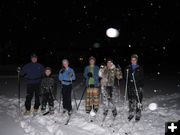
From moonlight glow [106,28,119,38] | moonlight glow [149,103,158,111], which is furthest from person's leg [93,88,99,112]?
moonlight glow [106,28,119,38]

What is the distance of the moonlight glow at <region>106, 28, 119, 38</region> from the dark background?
0.54m

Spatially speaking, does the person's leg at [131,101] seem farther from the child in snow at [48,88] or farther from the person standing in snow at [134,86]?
the child in snow at [48,88]

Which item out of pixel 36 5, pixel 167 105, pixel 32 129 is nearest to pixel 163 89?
pixel 167 105

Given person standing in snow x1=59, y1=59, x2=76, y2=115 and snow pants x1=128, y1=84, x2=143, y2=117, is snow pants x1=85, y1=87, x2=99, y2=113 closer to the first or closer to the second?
person standing in snow x1=59, y1=59, x2=76, y2=115

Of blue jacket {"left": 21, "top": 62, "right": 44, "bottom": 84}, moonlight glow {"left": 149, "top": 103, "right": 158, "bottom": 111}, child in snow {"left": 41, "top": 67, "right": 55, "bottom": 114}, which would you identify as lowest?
moonlight glow {"left": 149, "top": 103, "right": 158, "bottom": 111}

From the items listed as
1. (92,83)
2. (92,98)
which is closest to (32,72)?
(92,83)

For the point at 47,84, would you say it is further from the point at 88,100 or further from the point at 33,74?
the point at 88,100

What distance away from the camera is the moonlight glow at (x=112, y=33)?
4238 cm

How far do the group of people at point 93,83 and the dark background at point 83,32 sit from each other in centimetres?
2468

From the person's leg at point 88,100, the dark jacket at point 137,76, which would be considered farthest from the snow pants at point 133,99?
the person's leg at point 88,100

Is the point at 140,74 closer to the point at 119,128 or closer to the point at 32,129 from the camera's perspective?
the point at 119,128

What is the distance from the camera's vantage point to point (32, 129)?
8758mm

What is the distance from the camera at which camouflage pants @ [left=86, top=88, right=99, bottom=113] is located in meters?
10.1

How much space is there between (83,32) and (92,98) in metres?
33.4
